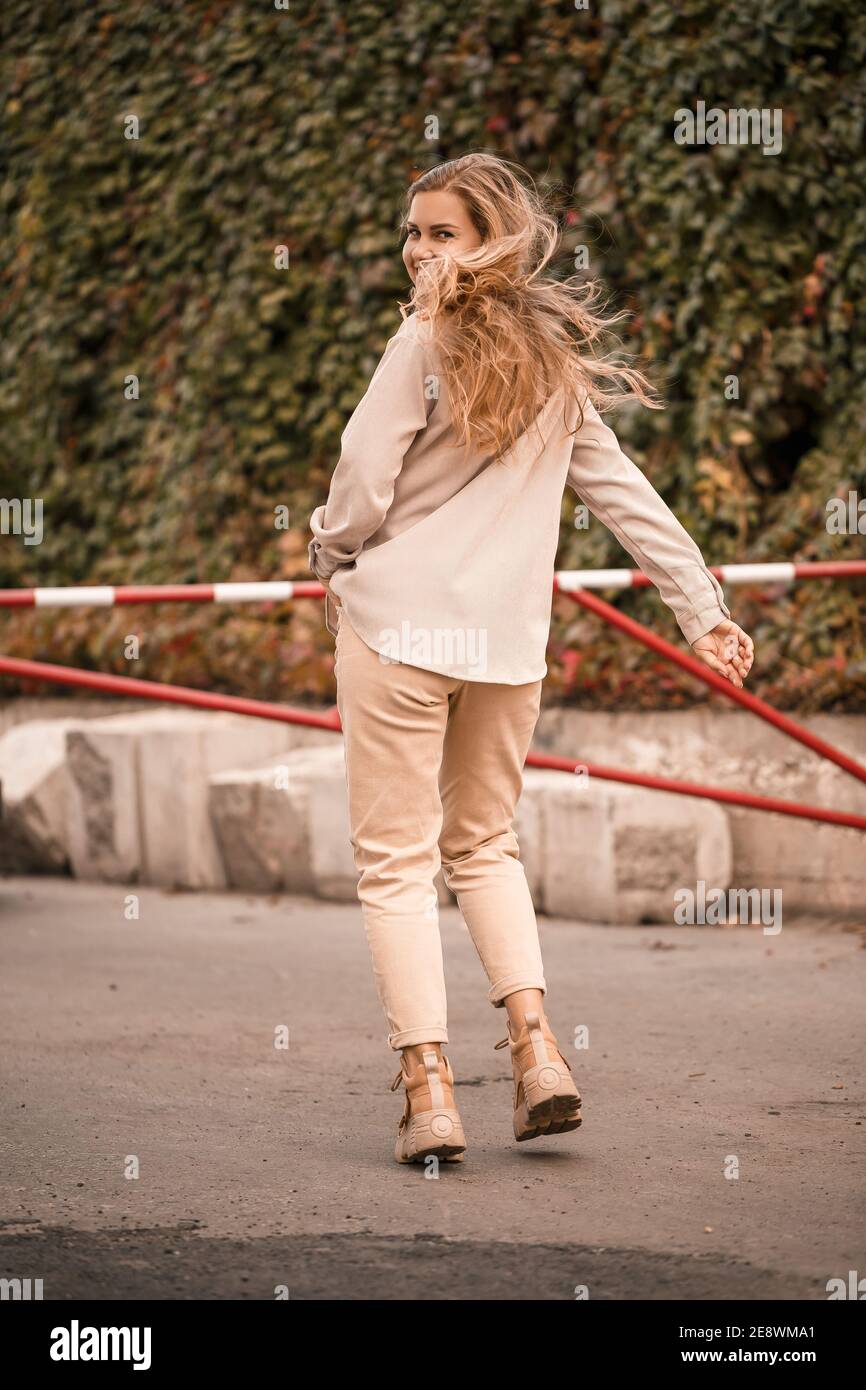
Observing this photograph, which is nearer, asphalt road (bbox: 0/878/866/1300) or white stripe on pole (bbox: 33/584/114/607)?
asphalt road (bbox: 0/878/866/1300)

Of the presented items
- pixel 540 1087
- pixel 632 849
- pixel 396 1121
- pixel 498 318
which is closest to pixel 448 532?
pixel 498 318

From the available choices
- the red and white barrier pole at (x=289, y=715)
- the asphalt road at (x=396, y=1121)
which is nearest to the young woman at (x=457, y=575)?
the asphalt road at (x=396, y=1121)

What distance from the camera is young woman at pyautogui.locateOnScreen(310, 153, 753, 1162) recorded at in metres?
3.14

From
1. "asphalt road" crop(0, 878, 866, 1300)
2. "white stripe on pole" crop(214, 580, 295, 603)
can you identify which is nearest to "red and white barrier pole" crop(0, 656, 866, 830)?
"white stripe on pole" crop(214, 580, 295, 603)

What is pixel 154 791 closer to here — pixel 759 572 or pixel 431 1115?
pixel 759 572

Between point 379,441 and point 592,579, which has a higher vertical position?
point 592,579

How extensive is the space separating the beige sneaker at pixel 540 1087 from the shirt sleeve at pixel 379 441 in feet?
3.07

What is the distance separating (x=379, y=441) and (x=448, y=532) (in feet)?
0.68

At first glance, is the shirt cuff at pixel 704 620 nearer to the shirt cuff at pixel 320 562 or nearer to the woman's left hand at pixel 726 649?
the woman's left hand at pixel 726 649

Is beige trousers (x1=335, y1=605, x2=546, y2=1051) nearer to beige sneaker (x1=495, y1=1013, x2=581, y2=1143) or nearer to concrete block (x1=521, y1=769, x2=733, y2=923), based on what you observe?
beige sneaker (x1=495, y1=1013, x2=581, y2=1143)

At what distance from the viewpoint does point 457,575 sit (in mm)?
3166

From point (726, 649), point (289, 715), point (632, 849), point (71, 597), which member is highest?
point (71, 597)

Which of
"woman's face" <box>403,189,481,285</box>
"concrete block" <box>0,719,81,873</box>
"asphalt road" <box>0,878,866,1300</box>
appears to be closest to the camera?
"asphalt road" <box>0,878,866,1300</box>

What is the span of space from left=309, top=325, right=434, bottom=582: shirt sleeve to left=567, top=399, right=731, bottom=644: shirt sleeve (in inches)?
14.1
